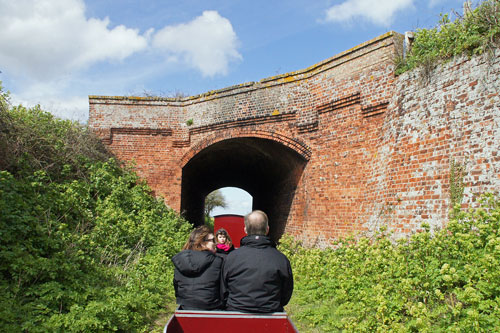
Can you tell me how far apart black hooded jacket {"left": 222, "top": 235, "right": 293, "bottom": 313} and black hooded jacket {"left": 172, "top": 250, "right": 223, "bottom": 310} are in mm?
429

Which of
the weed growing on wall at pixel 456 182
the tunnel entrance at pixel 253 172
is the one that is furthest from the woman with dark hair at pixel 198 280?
the tunnel entrance at pixel 253 172

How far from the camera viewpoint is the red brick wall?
6.96m

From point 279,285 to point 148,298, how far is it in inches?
146

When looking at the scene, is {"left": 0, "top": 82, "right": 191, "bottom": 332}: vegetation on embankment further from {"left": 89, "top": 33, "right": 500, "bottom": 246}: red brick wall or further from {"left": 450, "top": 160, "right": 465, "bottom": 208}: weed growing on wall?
{"left": 450, "top": 160, "right": 465, "bottom": 208}: weed growing on wall

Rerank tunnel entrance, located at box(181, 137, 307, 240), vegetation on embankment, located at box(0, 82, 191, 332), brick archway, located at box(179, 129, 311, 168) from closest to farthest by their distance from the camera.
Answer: vegetation on embankment, located at box(0, 82, 191, 332) → brick archway, located at box(179, 129, 311, 168) → tunnel entrance, located at box(181, 137, 307, 240)

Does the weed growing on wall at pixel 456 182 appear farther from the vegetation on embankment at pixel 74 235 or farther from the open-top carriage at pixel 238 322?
the vegetation on embankment at pixel 74 235

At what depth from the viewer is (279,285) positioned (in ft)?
11.3

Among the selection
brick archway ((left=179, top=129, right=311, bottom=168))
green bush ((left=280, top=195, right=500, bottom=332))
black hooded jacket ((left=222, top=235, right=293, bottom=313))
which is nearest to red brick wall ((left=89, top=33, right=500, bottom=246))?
brick archway ((left=179, top=129, right=311, bottom=168))

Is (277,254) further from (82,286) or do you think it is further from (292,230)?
(292,230)

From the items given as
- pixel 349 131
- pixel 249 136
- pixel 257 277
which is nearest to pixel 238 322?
pixel 257 277

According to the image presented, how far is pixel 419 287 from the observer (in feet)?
16.8

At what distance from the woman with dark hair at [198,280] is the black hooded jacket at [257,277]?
430mm

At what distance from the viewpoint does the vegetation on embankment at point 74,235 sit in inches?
195

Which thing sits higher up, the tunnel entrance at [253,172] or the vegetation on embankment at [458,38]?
the vegetation on embankment at [458,38]
